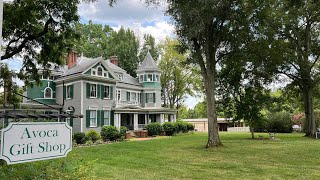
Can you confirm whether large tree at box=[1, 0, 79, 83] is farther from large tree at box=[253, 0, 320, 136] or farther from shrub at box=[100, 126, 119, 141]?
large tree at box=[253, 0, 320, 136]

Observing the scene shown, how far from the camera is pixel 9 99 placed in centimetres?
1102

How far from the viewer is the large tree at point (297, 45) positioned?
23.3 meters

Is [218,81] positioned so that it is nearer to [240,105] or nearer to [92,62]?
[240,105]

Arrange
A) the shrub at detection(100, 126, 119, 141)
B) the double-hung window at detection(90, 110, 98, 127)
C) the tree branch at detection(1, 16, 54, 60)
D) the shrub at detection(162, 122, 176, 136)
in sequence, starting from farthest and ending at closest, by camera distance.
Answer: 1. the shrub at detection(162, 122, 176, 136)
2. the double-hung window at detection(90, 110, 98, 127)
3. the shrub at detection(100, 126, 119, 141)
4. the tree branch at detection(1, 16, 54, 60)

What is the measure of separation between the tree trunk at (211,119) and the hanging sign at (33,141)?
41.7 feet

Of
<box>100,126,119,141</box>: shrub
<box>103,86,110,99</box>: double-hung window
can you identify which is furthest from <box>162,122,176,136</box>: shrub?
<box>100,126,119,141</box>: shrub

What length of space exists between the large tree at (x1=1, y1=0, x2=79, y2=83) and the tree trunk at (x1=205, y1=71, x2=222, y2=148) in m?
7.84

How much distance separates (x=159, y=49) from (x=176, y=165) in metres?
38.2

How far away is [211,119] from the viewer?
1564cm

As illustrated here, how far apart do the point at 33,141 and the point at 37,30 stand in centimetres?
827

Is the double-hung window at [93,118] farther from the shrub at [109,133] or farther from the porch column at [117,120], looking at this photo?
the shrub at [109,133]

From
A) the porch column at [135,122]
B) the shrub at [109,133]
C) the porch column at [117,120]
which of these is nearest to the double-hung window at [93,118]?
the porch column at [117,120]

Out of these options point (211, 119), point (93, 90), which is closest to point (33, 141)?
point (211, 119)

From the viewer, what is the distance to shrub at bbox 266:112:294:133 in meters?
35.3
